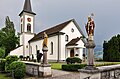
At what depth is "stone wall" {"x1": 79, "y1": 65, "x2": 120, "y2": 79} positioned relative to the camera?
8341 mm

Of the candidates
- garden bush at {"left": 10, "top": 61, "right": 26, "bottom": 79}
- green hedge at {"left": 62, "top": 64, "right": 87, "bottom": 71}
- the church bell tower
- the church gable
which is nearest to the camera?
garden bush at {"left": 10, "top": 61, "right": 26, "bottom": 79}

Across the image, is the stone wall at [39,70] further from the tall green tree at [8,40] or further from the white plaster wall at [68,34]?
the tall green tree at [8,40]

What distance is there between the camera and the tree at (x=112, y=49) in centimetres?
2993

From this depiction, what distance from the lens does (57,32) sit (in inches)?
1163

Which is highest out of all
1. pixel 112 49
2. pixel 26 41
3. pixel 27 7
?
pixel 27 7

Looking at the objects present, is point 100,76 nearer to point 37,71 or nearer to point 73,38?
point 37,71

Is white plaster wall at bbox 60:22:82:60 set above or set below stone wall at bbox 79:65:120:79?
above

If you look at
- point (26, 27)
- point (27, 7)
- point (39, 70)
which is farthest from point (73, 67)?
point (27, 7)

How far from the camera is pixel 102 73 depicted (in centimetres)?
889

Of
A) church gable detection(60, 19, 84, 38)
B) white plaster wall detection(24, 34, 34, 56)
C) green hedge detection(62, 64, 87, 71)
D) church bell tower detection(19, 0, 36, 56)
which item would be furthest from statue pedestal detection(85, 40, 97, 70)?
white plaster wall detection(24, 34, 34, 56)

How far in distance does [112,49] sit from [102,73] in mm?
22932

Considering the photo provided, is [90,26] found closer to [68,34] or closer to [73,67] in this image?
[73,67]

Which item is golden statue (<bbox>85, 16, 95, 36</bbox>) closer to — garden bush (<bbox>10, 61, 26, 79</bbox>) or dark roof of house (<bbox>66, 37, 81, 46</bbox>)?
garden bush (<bbox>10, 61, 26, 79</bbox>)

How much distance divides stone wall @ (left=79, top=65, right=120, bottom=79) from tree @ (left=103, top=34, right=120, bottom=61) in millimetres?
20766
